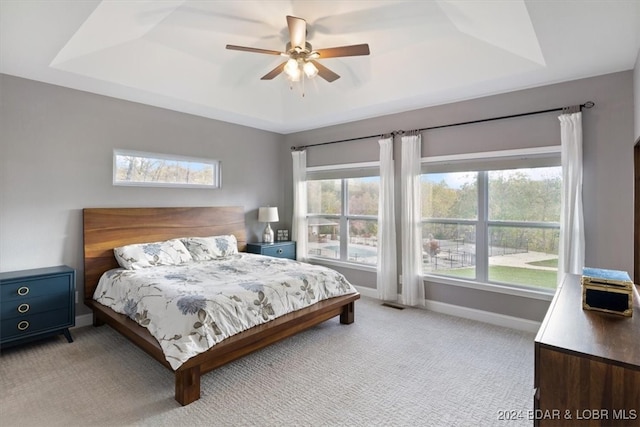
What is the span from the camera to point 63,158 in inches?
140

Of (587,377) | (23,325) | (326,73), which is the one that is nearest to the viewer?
(587,377)

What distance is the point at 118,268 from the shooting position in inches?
149

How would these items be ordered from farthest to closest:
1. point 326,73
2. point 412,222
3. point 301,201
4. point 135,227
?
point 301,201 → point 412,222 → point 135,227 → point 326,73

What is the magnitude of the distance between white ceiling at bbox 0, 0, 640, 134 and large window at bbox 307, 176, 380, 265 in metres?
1.22

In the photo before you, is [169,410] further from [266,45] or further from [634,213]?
[634,213]

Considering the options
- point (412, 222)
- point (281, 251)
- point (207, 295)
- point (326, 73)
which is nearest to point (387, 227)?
point (412, 222)

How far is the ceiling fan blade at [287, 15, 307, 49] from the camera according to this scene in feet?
8.63

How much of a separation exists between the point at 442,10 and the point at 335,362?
335cm

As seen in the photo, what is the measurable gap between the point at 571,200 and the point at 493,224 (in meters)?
0.82

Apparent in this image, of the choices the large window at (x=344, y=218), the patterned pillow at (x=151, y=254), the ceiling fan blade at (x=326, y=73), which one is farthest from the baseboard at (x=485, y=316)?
the patterned pillow at (x=151, y=254)

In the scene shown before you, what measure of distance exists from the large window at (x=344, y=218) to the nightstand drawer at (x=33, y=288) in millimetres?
3509

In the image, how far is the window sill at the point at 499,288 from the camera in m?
3.49

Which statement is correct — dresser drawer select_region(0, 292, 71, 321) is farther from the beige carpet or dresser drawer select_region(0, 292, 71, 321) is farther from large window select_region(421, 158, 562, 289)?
large window select_region(421, 158, 562, 289)

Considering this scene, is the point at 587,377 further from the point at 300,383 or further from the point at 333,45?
the point at 333,45
